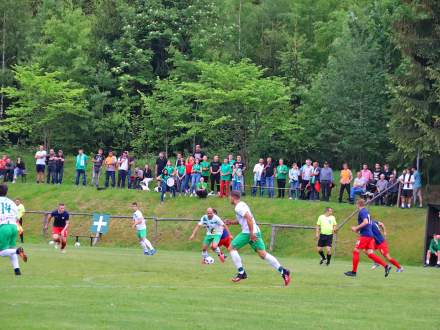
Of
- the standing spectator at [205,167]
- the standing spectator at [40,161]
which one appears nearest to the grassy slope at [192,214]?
the standing spectator at [40,161]

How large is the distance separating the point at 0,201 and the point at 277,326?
28.9ft

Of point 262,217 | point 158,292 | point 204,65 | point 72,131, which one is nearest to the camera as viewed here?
point 158,292

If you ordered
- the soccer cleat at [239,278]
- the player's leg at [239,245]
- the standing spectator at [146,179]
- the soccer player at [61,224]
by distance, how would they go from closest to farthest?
the player's leg at [239,245]
the soccer cleat at [239,278]
the soccer player at [61,224]
the standing spectator at [146,179]

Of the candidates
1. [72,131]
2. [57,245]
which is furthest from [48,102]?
[57,245]

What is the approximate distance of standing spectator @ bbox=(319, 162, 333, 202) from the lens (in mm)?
44188

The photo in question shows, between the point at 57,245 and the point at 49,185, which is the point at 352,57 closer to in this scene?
the point at 49,185

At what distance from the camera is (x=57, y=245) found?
3656 cm

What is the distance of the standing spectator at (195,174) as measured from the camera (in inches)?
1799

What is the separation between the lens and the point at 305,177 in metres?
44.9

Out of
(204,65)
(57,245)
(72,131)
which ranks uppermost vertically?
(204,65)

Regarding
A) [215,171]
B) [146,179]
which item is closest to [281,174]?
[215,171]

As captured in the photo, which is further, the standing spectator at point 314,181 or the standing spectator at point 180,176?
the standing spectator at point 180,176

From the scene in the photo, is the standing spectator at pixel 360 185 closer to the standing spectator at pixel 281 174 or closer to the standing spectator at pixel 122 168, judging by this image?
the standing spectator at pixel 281 174

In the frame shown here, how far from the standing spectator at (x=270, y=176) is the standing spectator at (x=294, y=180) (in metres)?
0.89
